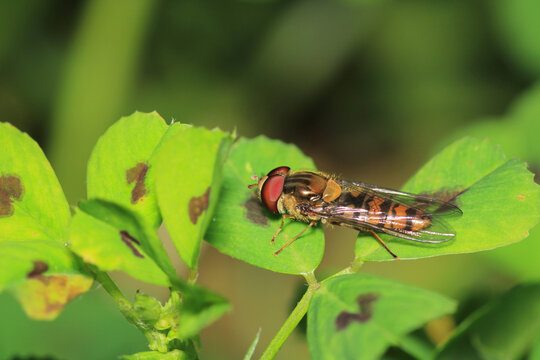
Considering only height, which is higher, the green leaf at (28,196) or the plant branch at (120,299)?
the green leaf at (28,196)

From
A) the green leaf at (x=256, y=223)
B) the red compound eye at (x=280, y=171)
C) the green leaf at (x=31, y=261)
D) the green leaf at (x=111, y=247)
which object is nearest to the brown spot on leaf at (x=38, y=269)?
the green leaf at (x=31, y=261)

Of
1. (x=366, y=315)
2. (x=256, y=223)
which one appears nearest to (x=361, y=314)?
(x=366, y=315)

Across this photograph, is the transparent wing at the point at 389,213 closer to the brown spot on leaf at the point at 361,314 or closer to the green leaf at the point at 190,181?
the brown spot on leaf at the point at 361,314

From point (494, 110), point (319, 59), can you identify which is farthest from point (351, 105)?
point (494, 110)

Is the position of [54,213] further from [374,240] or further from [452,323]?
[452,323]

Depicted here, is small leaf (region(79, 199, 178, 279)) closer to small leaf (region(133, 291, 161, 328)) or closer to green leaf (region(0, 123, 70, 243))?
small leaf (region(133, 291, 161, 328))

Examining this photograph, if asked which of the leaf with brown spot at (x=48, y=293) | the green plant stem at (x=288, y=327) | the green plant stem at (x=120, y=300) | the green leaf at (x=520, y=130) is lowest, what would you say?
the leaf with brown spot at (x=48, y=293)

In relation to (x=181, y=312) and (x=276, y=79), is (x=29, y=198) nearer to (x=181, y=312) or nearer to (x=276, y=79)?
(x=181, y=312)

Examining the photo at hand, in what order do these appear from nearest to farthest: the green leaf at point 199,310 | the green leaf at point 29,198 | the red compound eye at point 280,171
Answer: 1. the green leaf at point 199,310
2. the green leaf at point 29,198
3. the red compound eye at point 280,171
